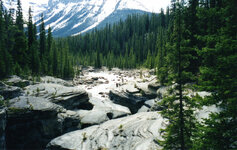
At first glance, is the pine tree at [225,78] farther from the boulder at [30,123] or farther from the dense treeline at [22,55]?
the dense treeline at [22,55]

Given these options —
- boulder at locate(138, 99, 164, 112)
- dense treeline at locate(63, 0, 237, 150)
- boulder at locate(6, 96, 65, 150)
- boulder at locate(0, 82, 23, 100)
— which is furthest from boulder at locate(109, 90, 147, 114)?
dense treeline at locate(63, 0, 237, 150)

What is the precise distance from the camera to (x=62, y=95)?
22.6 meters

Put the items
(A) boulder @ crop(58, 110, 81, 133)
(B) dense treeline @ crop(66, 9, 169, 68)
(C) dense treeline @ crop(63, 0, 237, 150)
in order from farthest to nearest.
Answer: (B) dense treeline @ crop(66, 9, 169, 68)
(A) boulder @ crop(58, 110, 81, 133)
(C) dense treeline @ crop(63, 0, 237, 150)

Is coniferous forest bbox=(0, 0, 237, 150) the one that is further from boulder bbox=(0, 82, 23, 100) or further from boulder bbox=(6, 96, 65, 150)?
boulder bbox=(6, 96, 65, 150)

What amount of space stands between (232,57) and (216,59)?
65 cm

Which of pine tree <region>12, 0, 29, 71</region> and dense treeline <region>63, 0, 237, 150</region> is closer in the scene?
dense treeline <region>63, 0, 237, 150</region>

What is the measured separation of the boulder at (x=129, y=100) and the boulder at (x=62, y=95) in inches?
290

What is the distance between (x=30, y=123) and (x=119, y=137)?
10.3 m

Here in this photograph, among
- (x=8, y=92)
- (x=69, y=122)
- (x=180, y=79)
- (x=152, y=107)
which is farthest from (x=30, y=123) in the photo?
(x=180, y=79)

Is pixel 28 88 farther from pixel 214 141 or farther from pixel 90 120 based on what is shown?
pixel 214 141

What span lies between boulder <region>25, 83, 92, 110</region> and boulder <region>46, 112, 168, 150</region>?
306 inches

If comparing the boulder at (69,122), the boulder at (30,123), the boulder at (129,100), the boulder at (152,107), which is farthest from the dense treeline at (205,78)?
the boulder at (129,100)

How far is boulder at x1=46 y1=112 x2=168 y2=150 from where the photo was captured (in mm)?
11844

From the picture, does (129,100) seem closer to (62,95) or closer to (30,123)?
(62,95)
